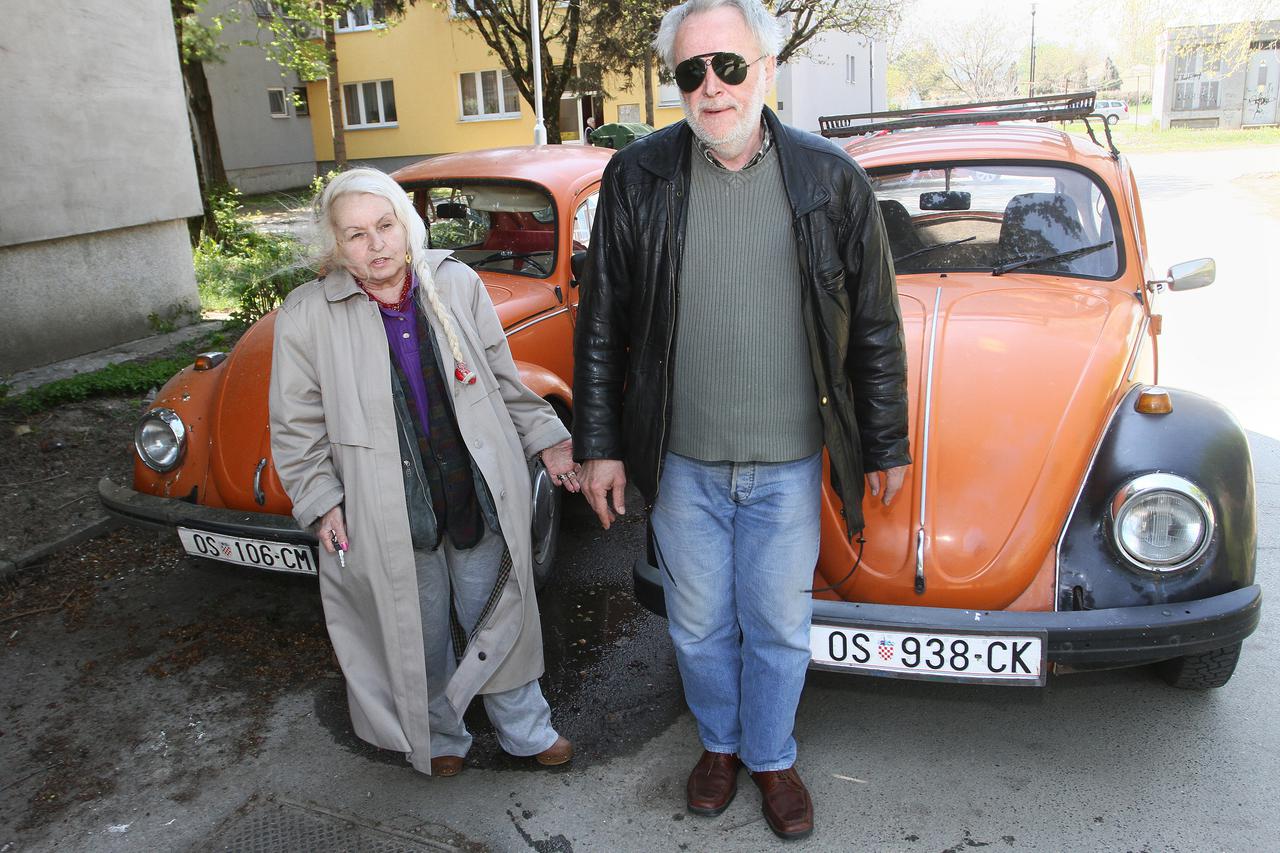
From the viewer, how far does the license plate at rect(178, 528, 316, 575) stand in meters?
3.51

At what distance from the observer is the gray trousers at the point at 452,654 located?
285cm

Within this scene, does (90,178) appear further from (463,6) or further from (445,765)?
(463,6)

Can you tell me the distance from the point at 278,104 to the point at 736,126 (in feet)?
98.9

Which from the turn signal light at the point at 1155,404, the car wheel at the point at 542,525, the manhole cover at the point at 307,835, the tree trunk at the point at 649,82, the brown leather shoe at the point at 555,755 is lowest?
the manhole cover at the point at 307,835

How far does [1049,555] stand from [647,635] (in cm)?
165

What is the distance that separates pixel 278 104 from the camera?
2902cm

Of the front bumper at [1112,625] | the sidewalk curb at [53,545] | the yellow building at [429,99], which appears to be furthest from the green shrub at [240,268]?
the yellow building at [429,99]

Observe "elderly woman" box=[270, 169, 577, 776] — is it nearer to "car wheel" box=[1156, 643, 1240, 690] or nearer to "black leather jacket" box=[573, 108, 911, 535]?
"black leather jacket" box=[573, 108, 911, 535]

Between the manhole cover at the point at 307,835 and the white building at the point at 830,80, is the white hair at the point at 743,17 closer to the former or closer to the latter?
the manhole cover at the point at 307,835

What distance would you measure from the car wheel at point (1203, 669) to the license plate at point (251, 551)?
115 inches

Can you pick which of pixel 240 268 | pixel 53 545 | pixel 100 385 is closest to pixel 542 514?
pixel 53 545

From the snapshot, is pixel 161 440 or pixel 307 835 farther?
pixel 161 440

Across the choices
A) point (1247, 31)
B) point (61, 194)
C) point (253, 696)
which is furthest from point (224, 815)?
point (1247, 31)

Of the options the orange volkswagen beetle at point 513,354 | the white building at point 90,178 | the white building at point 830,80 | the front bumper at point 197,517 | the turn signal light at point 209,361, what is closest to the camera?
the front bumper at point 197,517
